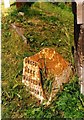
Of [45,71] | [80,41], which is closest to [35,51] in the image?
[45,71]

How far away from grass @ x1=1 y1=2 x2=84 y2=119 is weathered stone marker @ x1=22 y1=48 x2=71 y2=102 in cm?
10

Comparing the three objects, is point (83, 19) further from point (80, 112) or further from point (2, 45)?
point (2, 45)

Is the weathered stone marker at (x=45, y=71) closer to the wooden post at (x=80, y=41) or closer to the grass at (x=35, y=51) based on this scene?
the grass at (x=35, y=51)

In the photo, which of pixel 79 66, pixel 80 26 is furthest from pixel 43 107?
pixel 80 26

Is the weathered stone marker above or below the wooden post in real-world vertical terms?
below

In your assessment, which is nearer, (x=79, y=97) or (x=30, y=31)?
(x=79, y=97)

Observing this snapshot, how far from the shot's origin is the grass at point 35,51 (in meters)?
5.04

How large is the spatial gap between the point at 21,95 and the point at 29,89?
144 mm

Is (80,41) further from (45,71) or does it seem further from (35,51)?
(35,51)

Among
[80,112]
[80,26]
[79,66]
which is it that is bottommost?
[80,112]

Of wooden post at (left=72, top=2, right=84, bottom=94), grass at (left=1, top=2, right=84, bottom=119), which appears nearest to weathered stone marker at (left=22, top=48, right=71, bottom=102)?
grass at (left=1, top=2, right=84, bottom=119)

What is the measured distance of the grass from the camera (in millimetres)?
5043

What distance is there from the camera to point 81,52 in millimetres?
5016

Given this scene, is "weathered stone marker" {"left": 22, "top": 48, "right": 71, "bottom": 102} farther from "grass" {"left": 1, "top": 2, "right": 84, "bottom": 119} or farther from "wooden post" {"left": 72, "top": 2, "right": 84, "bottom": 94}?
"wooden post" {"left": 72, "top": 2, "right": 84, "bottom": 94}
